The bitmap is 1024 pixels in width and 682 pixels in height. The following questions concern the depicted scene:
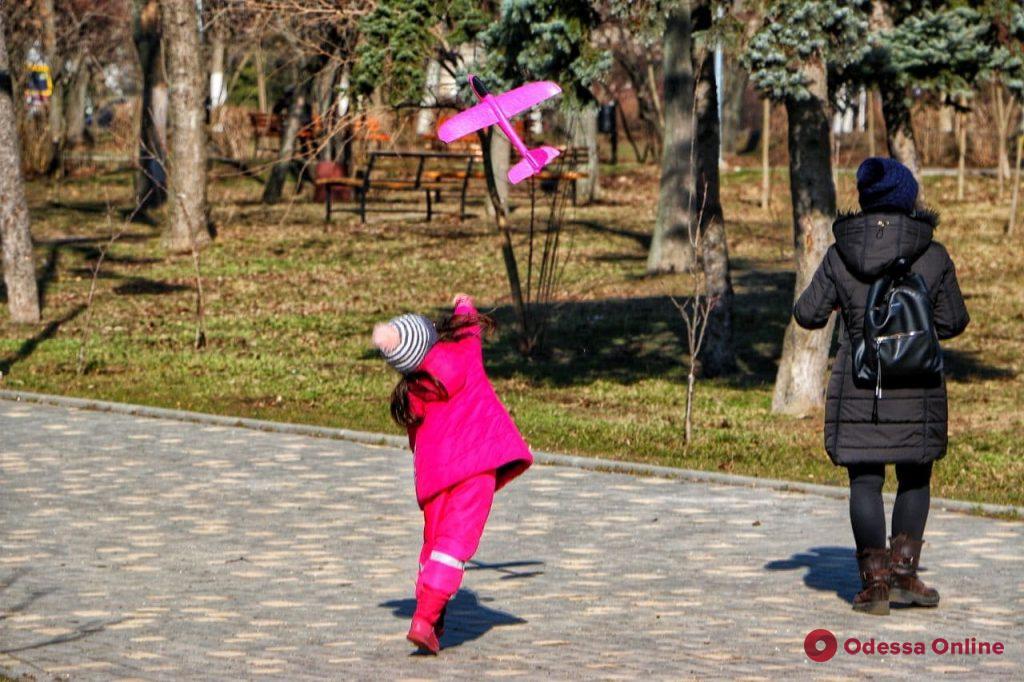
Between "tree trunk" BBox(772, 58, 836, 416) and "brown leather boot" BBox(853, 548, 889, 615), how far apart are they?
6.37m

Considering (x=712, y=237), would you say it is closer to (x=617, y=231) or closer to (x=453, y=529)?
(x=453, y=529)

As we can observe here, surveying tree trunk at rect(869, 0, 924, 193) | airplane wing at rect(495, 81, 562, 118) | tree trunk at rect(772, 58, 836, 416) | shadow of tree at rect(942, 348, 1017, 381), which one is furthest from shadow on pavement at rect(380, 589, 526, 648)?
shadow of tree at rect(942, 348, 1017, 381)

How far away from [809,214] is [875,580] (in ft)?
22.2

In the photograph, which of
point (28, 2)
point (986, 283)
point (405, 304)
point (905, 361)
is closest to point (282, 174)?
point (28, 2)

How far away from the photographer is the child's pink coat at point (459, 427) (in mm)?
6234

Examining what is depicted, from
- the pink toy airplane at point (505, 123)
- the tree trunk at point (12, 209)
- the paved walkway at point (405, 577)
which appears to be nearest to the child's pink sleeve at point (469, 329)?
the pink toy airplane at point (505, 123)

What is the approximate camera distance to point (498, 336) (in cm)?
1934

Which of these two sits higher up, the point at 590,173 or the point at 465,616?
the point at 590,173

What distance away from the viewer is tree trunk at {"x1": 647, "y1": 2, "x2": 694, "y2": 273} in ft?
77.4

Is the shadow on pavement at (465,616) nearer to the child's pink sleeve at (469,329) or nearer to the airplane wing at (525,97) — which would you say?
the child's pink sleeve at (469,329)

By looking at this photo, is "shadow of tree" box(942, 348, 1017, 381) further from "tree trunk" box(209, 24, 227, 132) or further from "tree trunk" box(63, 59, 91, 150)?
"tree trunk" box(63, 59, 91, 150)

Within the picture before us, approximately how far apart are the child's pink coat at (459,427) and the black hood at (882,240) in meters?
1.56

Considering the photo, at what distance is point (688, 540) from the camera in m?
8.76

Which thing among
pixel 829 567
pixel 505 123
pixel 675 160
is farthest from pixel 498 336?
pixel 505 123
